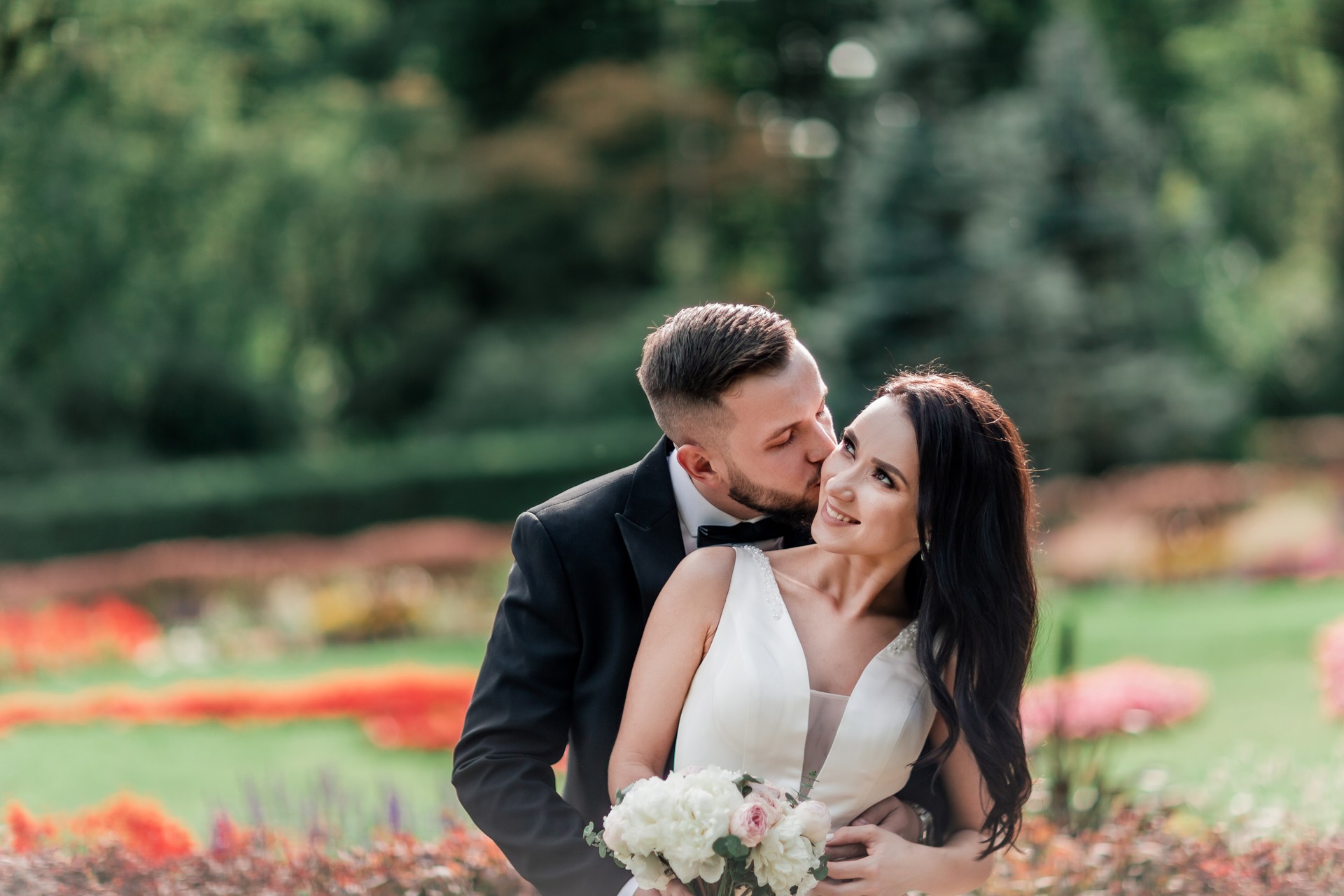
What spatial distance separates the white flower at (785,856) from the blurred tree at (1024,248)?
13.0 meters

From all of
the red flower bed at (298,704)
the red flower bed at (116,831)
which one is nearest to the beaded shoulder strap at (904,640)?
the red flower bed at (116,831)

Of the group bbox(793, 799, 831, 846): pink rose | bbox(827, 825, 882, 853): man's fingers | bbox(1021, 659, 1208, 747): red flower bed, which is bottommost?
bbox(1021, 659, 1208, 747): red flower bed

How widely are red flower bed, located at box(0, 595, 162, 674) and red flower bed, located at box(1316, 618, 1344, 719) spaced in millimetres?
8167

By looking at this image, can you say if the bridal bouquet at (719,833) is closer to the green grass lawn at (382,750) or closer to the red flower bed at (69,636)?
the green grass lawn at (382,750)

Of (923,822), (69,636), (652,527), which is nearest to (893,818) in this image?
(923,822)

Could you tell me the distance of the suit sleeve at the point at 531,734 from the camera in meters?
2.64

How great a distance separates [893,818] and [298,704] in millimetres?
5656

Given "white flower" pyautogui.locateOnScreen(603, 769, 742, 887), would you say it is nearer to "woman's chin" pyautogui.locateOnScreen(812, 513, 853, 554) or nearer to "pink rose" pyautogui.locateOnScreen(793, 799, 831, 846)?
"pink rose" pyautogui.locateOnScreen(793, 799, 831, 846)

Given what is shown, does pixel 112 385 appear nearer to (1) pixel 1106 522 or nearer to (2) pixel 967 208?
(2) pixel 967 208

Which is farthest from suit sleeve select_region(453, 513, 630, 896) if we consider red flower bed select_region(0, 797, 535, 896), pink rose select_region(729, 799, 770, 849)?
red flower bed select_region(0, 797, 535, 896)

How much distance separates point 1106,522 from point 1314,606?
2547 millimetres

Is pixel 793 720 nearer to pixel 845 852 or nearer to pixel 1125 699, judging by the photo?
pixel 845 852

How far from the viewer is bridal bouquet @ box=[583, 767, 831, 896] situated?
221 cm

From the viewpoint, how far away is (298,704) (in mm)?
7613
